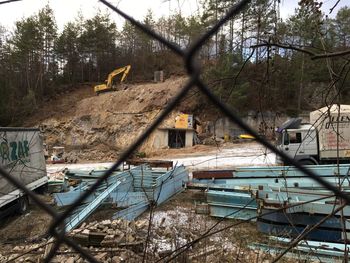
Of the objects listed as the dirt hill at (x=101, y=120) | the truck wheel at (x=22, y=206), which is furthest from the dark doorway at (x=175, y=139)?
the truck wheel at (x=22, y=206)

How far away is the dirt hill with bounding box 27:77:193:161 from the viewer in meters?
30.8

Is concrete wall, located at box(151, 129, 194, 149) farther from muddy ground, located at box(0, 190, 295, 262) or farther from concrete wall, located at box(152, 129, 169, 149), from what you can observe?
muddy ground, located at box(0, 190, 295, 262)

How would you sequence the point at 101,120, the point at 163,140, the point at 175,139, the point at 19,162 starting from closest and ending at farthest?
the point at 19,162 → the point at 163,140 → the point at 175,139 → the point at 101,120

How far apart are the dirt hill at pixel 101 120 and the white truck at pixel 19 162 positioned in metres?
16.3

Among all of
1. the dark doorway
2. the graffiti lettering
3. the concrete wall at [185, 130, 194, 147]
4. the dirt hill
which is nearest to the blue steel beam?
the graffiti lettering

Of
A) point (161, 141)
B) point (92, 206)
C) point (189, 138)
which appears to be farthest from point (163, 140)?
point (92, 206)

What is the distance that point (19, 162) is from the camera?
9586mm

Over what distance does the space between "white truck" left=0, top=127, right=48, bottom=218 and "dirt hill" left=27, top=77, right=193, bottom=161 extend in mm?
16319

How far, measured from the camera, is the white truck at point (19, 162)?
838 centimetres

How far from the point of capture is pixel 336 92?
1735 mm

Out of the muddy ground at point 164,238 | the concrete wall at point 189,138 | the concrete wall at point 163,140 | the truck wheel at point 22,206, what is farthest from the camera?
the concrete wall at point 189,138

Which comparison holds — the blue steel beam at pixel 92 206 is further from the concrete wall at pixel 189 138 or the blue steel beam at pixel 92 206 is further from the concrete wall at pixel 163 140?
the concrete wall at pixel 189 138

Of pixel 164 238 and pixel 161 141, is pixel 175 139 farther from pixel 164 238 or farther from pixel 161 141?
pixel 164 238

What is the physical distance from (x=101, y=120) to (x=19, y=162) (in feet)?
78.8
